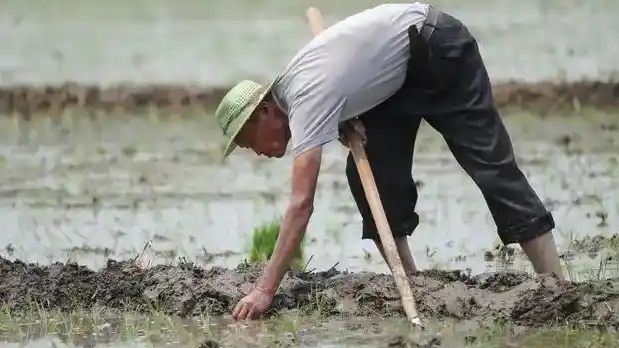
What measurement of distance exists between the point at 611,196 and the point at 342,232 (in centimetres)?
161

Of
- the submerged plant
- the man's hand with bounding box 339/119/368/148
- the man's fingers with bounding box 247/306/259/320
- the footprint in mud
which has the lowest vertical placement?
the footprint in mud

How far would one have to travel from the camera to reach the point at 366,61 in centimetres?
413

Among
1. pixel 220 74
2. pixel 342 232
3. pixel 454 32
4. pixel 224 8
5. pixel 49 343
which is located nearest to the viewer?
pixel 49 343

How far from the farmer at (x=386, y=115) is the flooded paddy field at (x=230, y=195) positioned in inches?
10.1

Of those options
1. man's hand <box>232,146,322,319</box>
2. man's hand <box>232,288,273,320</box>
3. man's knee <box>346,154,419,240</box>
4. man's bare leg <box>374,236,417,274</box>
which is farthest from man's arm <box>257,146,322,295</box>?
man's bare leg <box>374,236,417,274</box>

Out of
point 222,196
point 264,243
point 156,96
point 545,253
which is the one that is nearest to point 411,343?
point 545,253

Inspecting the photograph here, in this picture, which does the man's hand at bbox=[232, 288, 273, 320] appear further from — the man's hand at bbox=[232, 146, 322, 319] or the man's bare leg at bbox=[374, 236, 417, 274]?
the man's bare leg at bbox=[374, 236, 417, 274]

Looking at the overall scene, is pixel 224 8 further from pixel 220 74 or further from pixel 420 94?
pixel 420 94

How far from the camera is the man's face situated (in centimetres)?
418

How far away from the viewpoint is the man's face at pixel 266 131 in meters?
4.18

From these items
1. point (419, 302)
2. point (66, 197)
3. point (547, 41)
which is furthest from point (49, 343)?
point (547, 41)

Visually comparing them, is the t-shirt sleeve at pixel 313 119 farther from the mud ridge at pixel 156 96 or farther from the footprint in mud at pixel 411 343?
the mud ridge at pixel 156 96

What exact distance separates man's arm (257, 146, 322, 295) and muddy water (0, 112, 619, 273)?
141 centimetres

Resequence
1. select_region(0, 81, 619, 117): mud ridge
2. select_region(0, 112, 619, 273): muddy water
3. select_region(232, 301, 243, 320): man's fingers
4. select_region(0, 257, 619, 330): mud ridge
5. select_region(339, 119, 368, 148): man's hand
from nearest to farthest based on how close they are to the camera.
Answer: select_region(0, 257, 619, 330): mud ridge < select_region(232, 301, 243, 320): man's fingers < select_region(339, 119, 368, 148): man's hand < select_region(0, 112, 619, 273): muddy water < select_region(0, 81, 619, 117): mud ridge
